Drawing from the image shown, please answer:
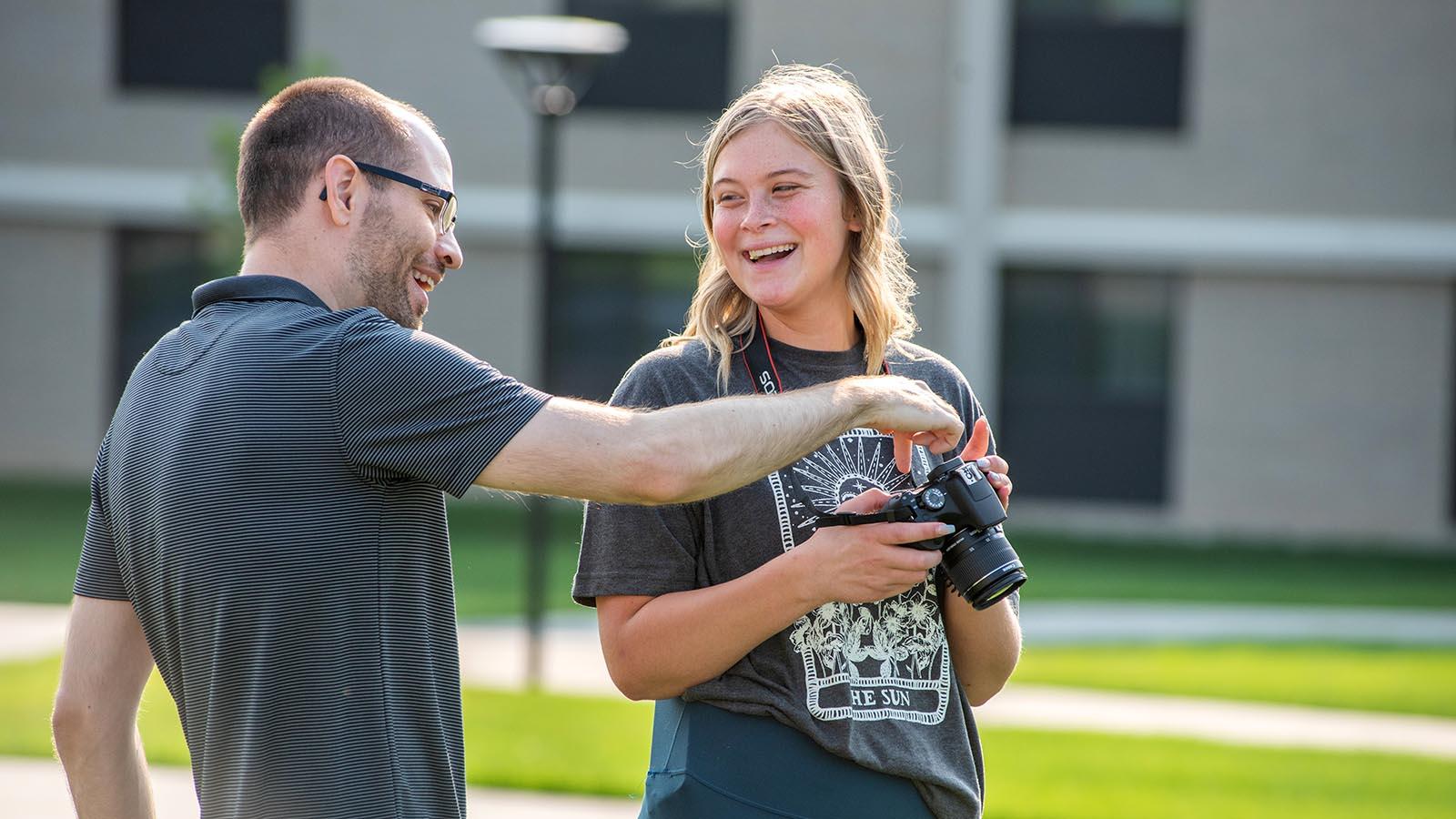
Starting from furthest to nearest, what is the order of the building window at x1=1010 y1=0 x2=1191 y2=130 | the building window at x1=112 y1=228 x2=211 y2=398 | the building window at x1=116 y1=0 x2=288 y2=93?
the building window at x1=112 y1=228 x2=211 y2=398 → the building window at x1=116 y1=0 x2=288 y2=93 → the building window at x1=1010 y1=0 x2=1191 y2=130

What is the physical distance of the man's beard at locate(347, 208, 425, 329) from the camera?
2.21 metres

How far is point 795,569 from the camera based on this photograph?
2330 mm

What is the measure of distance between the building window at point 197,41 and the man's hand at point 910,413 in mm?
20196

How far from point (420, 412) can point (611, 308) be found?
61.5 ft

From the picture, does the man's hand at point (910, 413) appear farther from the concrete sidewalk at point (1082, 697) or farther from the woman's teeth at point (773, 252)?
the concrete sidewalk at point (1082, 697)

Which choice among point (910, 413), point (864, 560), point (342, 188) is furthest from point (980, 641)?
point (342, 188)

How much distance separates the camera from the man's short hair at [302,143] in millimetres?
2186

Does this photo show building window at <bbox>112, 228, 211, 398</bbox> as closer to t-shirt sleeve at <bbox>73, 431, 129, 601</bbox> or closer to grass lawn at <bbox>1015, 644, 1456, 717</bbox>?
grass lawn at <bbox>1015, 644, 1456, 717</bbox>

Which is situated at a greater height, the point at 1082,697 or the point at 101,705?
the point at 101,705

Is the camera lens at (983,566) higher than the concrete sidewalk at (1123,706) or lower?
higher

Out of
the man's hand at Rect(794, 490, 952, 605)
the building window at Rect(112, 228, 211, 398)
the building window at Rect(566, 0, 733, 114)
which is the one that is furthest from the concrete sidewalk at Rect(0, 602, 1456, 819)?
the building window at Rect(112, 228, 211, 398)

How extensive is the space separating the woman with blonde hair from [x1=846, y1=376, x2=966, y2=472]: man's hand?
10 centimetres

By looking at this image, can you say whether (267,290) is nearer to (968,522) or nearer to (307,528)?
(307,528)

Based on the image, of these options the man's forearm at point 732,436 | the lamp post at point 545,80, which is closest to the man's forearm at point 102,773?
the man's forearm at point 732,436
